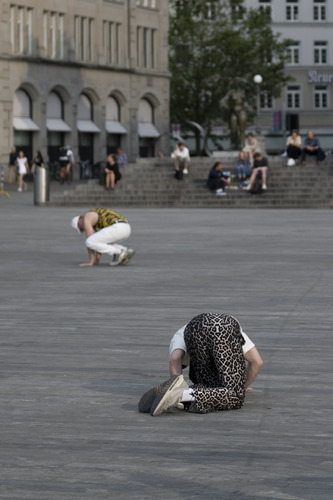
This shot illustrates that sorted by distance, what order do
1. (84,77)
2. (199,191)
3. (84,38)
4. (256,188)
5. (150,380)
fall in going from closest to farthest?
(150,380)
(256,188)
(199,191)
(84,77)
(84,38)

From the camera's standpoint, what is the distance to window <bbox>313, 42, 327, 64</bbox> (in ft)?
326

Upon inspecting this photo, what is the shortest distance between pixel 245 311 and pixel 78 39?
64.3 meters

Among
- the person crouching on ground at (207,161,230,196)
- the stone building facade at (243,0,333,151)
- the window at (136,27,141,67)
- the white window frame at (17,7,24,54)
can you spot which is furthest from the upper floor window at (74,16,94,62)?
the person crouching on ground at (207,161,230,196)

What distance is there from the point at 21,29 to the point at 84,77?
6228mm

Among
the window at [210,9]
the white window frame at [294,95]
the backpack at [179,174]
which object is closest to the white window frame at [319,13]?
the white window frame at [294,95]

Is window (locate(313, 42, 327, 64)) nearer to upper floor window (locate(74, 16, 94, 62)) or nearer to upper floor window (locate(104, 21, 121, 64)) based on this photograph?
upper floor window (locate(104, 21, 121, 64))

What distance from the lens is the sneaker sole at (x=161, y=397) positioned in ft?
25.1

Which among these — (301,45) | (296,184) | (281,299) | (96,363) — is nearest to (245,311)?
(281,299)

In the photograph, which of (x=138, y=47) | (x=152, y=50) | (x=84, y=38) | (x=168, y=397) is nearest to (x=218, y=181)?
(x=84, y=38)

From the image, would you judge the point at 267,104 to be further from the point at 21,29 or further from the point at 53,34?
the point at 21,29

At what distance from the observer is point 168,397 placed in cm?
766

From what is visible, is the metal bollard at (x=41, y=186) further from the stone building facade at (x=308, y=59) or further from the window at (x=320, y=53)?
the window at (x=320, y=53)

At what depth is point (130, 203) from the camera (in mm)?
44594

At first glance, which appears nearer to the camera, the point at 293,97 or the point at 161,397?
the point at 161,397
